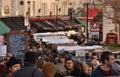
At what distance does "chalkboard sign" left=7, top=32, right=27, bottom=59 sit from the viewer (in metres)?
20.5

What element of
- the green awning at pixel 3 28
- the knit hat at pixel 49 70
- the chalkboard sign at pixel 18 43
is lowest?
the green awning at pixel 3 28

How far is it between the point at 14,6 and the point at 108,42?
16.7 metres

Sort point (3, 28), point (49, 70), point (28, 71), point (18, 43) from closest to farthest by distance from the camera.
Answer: point (28, 71), point (49, 70), point (18, 43), point (3, 28)

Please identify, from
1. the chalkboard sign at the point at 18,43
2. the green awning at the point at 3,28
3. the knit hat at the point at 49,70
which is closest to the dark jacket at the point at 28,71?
the knit hat at the point at 49,70

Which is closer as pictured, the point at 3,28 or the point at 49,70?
the point at 49,70

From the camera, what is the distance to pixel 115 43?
1692 inches

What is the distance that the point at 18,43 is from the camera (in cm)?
2064

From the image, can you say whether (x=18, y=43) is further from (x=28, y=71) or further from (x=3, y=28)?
(x=3, y=28)

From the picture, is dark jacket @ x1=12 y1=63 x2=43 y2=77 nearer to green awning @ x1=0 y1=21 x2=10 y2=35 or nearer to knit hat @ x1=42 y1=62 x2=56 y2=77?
knit hat @ x1=42 y1=62 x2=56 y2=77

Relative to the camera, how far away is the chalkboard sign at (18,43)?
20.5m

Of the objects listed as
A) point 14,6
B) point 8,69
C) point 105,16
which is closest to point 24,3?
point 14,6

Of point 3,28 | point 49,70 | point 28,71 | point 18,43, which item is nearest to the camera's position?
point 28,71

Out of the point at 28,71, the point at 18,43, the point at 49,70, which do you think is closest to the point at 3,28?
the point at 18,43

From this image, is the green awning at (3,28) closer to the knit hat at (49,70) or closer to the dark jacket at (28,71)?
the knit hat at (49,70)
